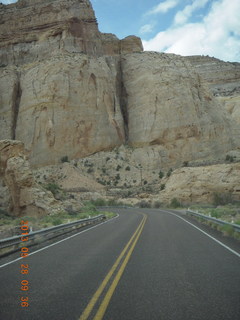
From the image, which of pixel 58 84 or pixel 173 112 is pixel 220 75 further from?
pixel 58 84

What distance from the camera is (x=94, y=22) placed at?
92.2m

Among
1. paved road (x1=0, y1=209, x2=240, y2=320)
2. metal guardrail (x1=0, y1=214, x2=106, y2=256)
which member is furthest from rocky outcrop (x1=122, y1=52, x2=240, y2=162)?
paved road (x1=0, y1=209, x2=240, y2=320)

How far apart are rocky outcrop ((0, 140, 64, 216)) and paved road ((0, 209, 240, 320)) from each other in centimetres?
2012

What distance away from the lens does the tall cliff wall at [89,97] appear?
250 feet

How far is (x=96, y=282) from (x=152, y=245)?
5.68 meters

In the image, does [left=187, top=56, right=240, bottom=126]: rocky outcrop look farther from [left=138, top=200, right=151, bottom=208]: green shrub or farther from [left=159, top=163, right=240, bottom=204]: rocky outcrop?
[left=138, top=200, right=151, bottom=208]: green shrub

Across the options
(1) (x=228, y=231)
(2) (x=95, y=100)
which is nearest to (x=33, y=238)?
(1) (x=228, y=231)

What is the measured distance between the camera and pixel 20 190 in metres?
31.7

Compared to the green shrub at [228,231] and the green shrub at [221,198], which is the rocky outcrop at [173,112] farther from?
the green shrub at [228,231]

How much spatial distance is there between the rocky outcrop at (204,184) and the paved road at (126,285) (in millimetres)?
39056

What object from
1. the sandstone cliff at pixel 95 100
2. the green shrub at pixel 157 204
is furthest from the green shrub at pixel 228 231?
the sandstone cliff at pixel 95 100

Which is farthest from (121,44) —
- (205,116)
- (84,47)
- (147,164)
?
(147,164)

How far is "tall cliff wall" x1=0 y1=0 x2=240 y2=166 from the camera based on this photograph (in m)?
76.1

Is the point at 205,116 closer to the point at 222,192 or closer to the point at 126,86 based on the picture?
the point at 126,86
